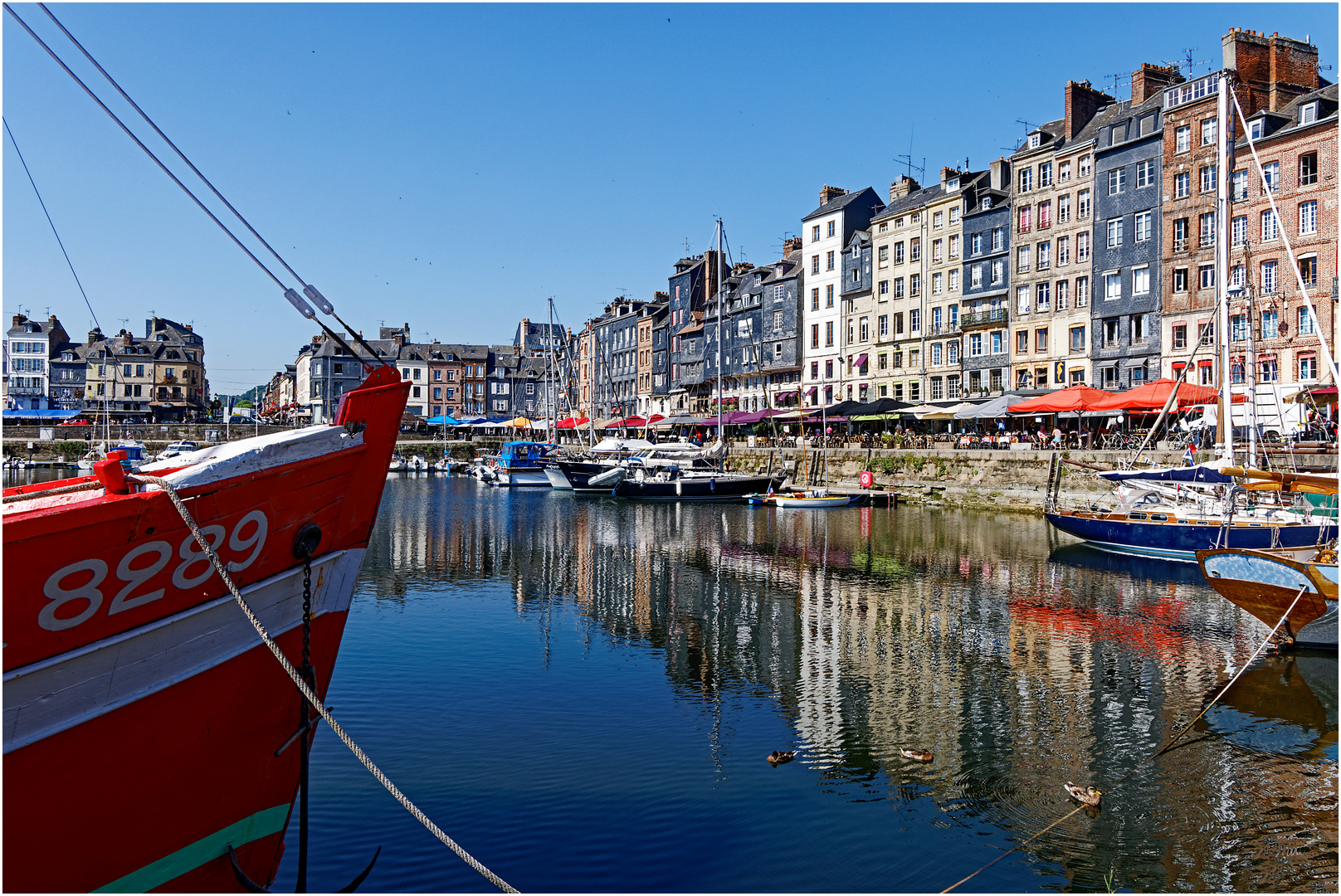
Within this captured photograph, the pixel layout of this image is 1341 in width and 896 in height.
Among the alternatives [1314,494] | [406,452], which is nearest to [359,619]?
[1314,494]

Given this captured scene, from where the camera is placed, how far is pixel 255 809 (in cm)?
738

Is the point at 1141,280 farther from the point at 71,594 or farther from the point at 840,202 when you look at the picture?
the point at 71,594

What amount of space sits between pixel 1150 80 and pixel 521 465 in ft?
155

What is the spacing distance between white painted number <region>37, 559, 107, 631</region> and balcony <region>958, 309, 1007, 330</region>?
60.4 m

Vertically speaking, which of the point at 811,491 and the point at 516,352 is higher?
the point at 516,352

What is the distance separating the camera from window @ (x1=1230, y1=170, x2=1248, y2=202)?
46.1 metres

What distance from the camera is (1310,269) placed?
43.9m

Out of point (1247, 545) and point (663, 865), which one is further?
point (1247, 545)

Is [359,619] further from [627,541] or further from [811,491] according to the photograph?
[811,491]

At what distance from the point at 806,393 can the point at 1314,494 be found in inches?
2031


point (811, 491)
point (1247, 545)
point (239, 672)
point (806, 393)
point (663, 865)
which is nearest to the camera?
point (239, 672)

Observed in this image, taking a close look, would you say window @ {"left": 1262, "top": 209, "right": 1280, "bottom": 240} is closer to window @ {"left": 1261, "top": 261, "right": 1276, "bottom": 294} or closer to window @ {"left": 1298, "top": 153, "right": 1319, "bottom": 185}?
window @ {"left": 1261, "top": 261, "right": 1276, "bottom": 294}

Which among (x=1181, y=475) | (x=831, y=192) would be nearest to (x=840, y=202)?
(x=831, y=192)

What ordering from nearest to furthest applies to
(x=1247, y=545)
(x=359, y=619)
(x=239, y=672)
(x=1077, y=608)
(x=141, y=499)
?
(x=141, y=499) → (x=239, y=672) → (x=359, y=619) → (x=1077, y=608) → (x=1247, y=545)
